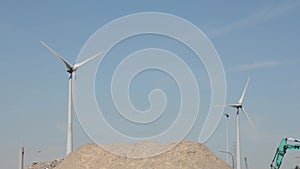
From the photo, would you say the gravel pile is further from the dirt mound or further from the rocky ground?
the rocky ground

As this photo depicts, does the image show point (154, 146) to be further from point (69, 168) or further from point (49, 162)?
point (49, 162)

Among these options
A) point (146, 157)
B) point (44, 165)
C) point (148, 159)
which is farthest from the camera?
point (44, 165)

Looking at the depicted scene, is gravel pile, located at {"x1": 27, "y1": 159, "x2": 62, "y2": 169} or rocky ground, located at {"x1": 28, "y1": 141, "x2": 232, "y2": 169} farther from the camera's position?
gravel pile, located at {"x1": 27, "y1": 159, "x2": 62, "y2": 169}

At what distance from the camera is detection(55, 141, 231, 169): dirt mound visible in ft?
145

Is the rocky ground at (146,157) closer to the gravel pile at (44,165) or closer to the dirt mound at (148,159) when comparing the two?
the dirt mound at (148,159)

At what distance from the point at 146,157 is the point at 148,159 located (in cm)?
60

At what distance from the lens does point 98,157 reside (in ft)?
152

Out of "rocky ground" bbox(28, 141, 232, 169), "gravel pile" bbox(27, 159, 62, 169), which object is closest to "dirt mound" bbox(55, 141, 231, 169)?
"rocky ground" bbox(28, 141, 232, 169)

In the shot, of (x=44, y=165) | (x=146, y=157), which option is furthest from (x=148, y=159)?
(x=44, y=165)

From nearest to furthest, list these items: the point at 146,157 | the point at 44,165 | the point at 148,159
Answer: the point at 148,159
the point at 146,157
the point at 44,165

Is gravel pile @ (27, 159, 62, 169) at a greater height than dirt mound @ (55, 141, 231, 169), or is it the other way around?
gravel pile @ (27, 159, 62, 169)

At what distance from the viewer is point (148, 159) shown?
45.0m

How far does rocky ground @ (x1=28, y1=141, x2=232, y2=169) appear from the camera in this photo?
44156mm

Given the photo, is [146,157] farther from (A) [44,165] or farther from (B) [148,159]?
(A) [44,165]
